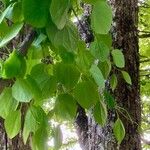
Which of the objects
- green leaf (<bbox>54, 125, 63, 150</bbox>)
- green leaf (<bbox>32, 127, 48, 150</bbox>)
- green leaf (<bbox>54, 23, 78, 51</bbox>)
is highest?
green leaf (<bbox>54, 23, 78, 51</bbox>)

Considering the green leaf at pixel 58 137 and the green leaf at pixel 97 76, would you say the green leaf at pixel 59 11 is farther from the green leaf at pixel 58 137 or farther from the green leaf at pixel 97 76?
the green leaf at pixel 58 137

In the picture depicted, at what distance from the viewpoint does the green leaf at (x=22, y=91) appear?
795 millimetres

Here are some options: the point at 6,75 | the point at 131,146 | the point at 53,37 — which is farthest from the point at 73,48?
the point at 131,146

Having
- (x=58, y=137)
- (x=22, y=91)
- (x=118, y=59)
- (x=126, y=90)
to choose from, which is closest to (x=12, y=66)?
(x=22, y=91)

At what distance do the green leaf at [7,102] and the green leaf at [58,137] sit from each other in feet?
0.60

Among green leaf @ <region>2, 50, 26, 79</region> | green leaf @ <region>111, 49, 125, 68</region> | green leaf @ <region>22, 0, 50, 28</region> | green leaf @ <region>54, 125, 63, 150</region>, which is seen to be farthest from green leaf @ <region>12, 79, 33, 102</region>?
green leaf @ <region>111, 49, 125, 68</region>

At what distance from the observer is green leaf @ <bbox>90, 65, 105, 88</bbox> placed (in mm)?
953

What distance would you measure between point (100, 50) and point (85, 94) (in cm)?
12

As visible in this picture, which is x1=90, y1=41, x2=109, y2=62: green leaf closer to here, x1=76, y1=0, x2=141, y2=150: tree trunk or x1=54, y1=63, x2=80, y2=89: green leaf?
x1=54, y1=63, x2=80, y2=89: green leaf

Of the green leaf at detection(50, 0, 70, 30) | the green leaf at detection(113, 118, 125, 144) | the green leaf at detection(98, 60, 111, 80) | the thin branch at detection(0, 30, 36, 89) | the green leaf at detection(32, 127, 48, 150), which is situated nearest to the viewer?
the green leaf at detection(50, 0, 70, 30)

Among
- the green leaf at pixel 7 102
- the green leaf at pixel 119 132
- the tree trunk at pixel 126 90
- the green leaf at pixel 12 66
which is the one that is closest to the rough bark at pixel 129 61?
the tree trunk at pixel 126 90

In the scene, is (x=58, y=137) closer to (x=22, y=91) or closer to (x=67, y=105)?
(x=67, y=105)

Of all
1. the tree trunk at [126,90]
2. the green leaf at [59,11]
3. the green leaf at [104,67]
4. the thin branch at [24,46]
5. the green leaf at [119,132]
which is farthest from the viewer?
the tree trunk at [126,90]

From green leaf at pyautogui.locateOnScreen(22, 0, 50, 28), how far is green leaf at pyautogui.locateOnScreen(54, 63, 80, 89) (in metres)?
0.17
